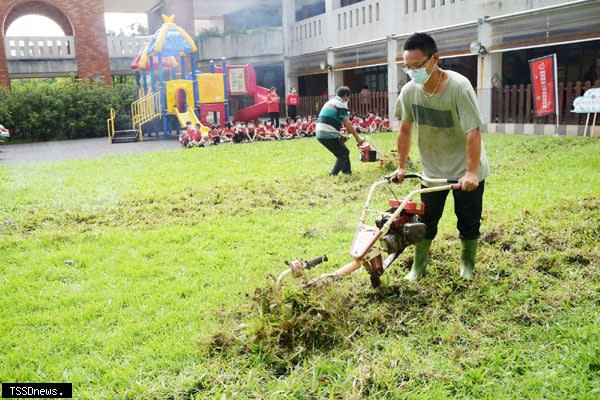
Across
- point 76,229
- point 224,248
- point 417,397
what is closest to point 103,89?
point 76,229

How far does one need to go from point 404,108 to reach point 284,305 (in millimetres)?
1768

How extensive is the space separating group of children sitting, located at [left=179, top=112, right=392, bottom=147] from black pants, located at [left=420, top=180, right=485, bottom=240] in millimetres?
11353

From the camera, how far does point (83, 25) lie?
75.8ft

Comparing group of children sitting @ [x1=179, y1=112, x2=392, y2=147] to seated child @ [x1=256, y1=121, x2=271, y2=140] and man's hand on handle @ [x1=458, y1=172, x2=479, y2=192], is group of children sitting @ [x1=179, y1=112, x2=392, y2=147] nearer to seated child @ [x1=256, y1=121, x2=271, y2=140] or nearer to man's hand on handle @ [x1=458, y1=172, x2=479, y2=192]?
seated child @ [x1=256, y1=121, x2=271, y2=140]

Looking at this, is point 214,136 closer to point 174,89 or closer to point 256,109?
point 174,89

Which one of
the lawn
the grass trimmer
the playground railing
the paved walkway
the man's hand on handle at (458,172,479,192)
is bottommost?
the lawn

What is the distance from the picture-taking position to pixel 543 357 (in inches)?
124

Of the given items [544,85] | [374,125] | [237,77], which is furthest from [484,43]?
[237,77]

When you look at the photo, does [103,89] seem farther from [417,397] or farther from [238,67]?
[417,397]

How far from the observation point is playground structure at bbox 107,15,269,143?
1789 centimetres

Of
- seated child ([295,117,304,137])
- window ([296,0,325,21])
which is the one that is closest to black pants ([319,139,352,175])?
seated child ([295,117,304,137])

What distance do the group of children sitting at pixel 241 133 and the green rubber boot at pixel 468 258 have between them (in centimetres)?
1146

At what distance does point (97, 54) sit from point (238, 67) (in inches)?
270

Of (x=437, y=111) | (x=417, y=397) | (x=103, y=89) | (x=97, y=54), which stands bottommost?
(x=417, y=397)
